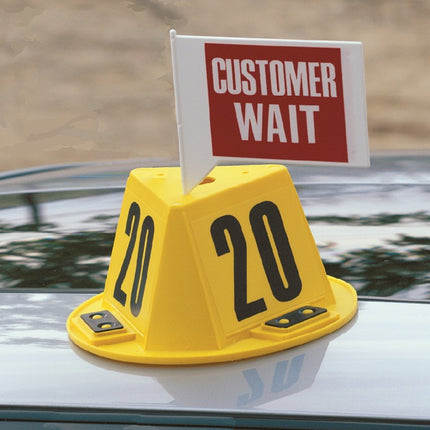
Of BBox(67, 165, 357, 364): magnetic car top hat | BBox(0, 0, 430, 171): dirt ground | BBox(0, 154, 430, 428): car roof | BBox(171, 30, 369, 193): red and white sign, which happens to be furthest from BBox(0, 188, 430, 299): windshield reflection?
BBox(0, 0, 430, 171): dirt ground

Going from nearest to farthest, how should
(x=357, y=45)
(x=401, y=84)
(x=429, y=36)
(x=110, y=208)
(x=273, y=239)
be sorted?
(x=357, y=45)
(x=273, y=239)
(x=110, y=208)
(x=401, y=84)
(x=429, y=36)

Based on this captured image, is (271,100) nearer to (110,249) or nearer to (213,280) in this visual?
(213,280)

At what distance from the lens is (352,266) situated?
6.05 feet

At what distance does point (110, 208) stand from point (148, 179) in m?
0.70

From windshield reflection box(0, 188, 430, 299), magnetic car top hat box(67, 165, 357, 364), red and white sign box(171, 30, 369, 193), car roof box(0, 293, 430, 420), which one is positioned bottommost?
windshield reflection box(0, 188, 430, 299)

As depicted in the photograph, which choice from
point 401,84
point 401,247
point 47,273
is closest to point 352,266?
point 401,247

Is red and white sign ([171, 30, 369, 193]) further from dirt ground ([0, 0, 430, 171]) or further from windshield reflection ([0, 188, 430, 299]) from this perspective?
dirt ground ([0, 0, 430, 171])

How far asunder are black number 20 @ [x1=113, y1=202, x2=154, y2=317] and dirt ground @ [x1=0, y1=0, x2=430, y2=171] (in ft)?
25.6

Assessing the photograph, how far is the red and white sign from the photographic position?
4.77 ft

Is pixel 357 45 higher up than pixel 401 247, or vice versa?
pixel 357 45

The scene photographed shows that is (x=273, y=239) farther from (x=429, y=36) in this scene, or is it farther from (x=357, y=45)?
(x=429, y=36)

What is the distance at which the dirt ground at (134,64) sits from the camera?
998 centimetres

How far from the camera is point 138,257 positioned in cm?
158

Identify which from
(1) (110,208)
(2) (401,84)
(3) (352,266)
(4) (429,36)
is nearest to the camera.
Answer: (3) (352,266)
